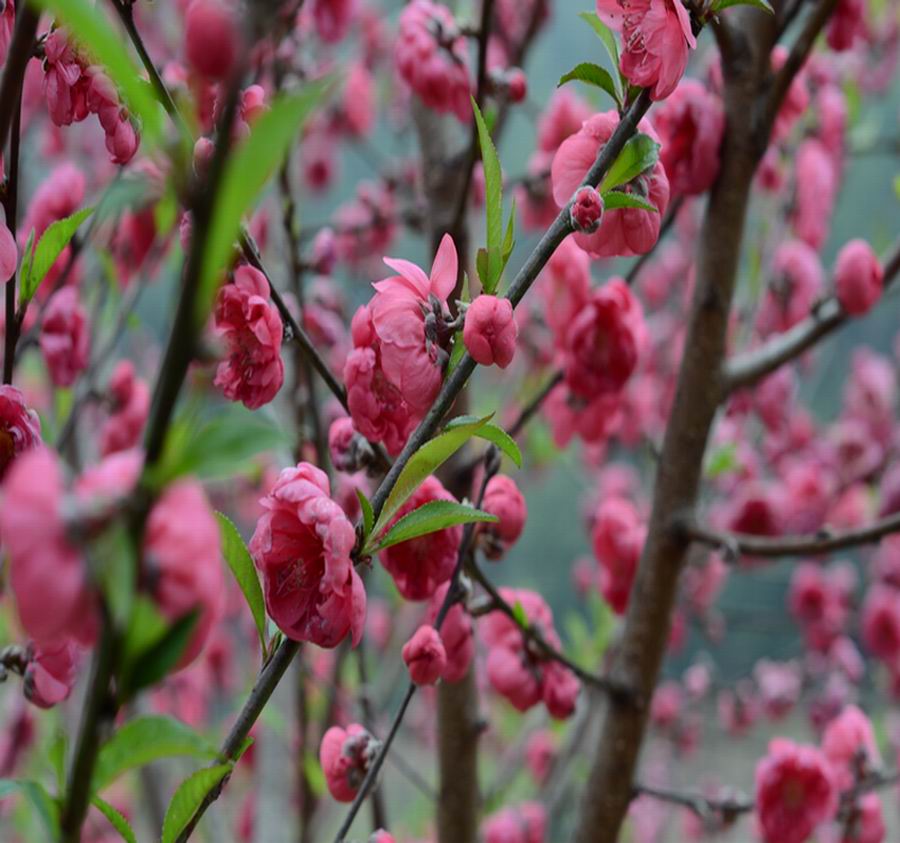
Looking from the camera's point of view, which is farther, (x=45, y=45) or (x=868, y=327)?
(x=868, y=327)

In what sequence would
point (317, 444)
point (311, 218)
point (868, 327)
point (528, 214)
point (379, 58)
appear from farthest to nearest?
point (311, 218), point (868, 327), point (379, 58), point (528, 214), point (317, 444)

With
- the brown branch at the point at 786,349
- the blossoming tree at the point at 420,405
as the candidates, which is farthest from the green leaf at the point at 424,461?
the brown branch at the point at 786,349

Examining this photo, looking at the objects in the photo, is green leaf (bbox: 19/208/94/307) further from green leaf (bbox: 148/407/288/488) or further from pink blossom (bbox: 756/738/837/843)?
pink blossom (bbox: 756/738/837/843)

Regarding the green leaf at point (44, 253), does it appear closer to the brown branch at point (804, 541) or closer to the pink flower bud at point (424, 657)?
the pink flower bud at point (424, 657)

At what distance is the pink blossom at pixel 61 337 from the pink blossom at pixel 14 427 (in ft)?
0.88

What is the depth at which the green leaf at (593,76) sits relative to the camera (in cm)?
38

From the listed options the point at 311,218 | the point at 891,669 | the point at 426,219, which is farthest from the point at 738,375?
the point at 311,218

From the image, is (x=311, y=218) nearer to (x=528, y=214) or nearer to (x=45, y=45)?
(x=528, y=214)

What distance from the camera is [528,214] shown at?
3.62 ft

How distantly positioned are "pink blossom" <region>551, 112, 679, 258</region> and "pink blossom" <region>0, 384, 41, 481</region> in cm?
22

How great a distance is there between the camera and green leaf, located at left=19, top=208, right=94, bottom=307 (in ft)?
1.28

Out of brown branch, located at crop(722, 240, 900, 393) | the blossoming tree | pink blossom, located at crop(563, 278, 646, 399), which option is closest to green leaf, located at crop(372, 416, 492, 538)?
the blossoming tree

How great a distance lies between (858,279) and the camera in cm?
68

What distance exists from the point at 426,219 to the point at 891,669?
1.10m
